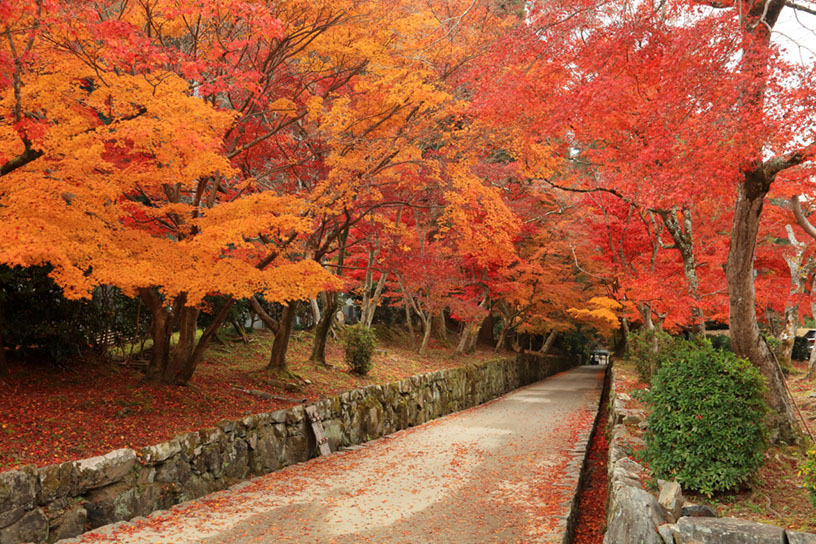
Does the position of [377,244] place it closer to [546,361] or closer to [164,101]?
[164,101]

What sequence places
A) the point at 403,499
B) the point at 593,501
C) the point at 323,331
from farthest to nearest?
the point at 323,331, the point at 593,501, the point at 403,499

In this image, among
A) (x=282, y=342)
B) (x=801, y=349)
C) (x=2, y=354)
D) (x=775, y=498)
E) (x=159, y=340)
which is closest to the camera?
(x=775, y=498)

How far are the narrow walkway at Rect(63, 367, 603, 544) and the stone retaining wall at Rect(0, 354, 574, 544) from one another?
213mm

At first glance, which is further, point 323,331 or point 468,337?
point 468,337

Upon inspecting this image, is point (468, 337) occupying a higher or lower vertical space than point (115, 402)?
higher

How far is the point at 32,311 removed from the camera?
25.7 ft

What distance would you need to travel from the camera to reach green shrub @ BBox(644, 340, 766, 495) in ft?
16.0

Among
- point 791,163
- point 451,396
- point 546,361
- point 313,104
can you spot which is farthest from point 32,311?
point 546,361

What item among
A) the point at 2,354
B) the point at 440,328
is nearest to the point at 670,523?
the point at 2,354

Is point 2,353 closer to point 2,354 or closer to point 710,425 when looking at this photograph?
point 2,354

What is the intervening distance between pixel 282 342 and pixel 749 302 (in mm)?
8000

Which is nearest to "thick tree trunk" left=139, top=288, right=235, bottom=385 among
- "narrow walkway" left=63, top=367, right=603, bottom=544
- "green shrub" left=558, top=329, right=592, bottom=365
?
"narrow walkway" left=63, top=367, right=603, bottom=544

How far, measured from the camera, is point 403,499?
6605 millimetres

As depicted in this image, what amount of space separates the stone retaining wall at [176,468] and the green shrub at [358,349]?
0.88 meters
